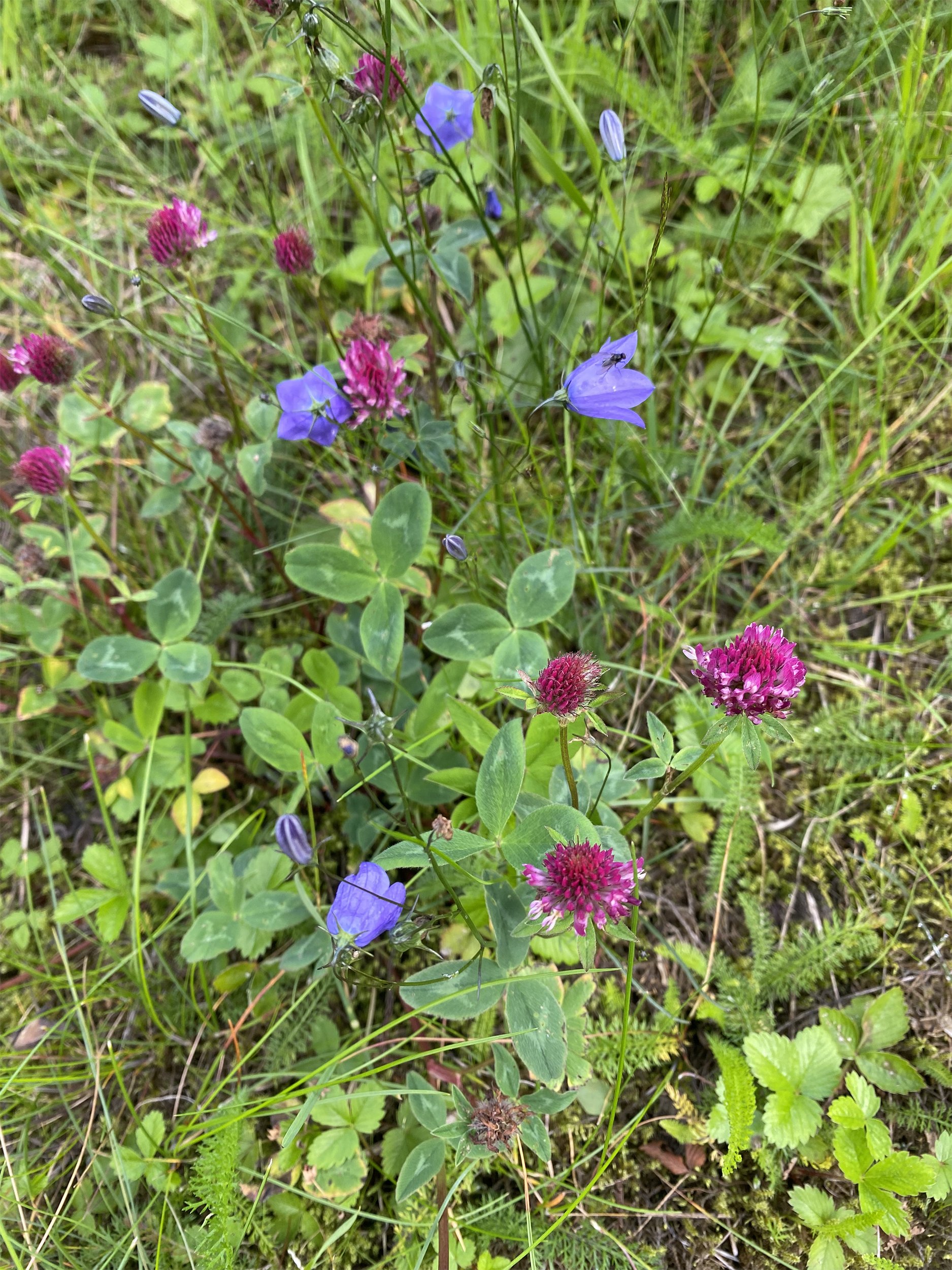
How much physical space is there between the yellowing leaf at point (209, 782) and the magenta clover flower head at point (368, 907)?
0.85m

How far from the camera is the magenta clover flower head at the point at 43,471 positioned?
101 inches

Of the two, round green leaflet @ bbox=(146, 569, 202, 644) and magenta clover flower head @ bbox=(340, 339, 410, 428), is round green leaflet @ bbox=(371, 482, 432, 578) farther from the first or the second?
round green leaflet @ bbox=(146, 569, 202, 644)

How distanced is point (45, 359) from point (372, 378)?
119 centimetres

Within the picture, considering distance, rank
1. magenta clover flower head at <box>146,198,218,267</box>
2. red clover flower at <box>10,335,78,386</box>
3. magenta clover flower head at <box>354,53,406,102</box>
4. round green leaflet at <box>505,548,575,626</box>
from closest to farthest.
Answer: magenta clover flower head at <box>354,53,406,102</box> → round green leaflet at <box>505,548,575,626</box> → magenta clover flower head at <box>146,198,218,267</box> → red clover flower at <box>10,335,78,386</box>

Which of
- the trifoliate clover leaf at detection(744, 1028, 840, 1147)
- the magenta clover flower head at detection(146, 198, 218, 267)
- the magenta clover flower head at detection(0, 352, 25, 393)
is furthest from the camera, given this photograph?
the magenta clover flower head at detection(0, 352, 25, 393)

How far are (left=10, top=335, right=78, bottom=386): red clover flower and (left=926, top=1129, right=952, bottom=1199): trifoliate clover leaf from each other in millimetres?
3407

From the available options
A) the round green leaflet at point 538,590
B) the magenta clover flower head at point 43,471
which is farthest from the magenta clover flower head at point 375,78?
the magenta clover flower head at point 43,471

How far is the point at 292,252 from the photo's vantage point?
2514 millimetres

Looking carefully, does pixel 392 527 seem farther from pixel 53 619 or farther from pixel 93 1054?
pixel 93 1054

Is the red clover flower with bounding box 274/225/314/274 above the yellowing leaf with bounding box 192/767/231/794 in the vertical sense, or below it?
above

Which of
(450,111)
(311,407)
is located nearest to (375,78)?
(450,111)

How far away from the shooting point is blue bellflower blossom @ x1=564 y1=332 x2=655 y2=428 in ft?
6.56

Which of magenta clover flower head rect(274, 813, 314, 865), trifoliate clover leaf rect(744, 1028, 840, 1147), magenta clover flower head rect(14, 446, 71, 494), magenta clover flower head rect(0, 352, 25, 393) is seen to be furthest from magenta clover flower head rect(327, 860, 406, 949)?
magenta clover flower head rect(0, 352, 25, 393)

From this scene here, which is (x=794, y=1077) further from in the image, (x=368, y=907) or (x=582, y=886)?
(x=368, y=907)
